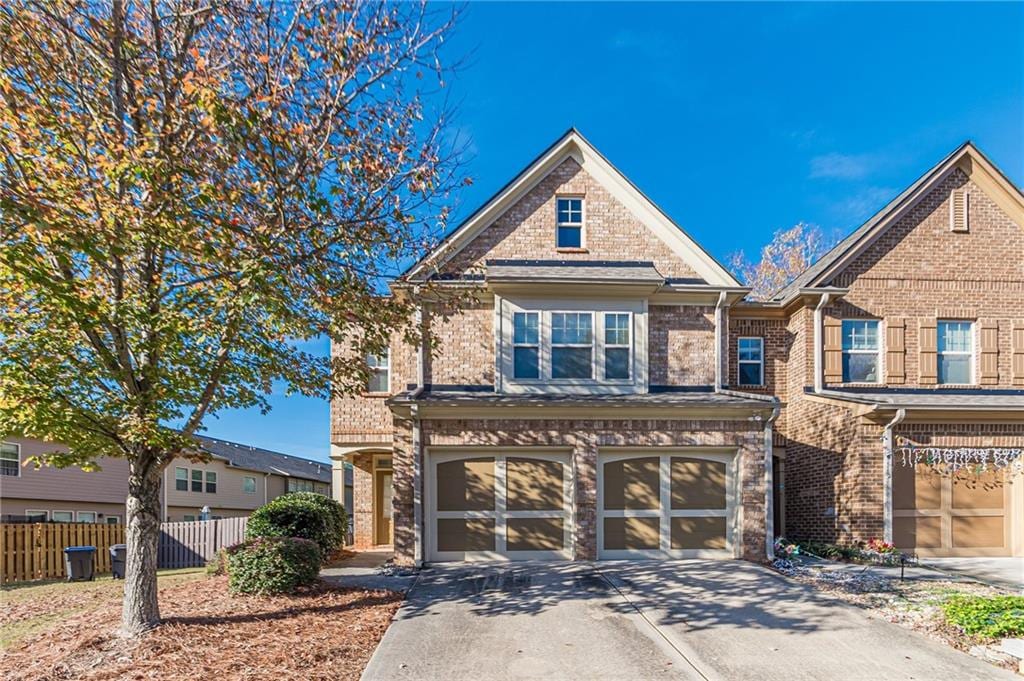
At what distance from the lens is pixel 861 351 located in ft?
45.2

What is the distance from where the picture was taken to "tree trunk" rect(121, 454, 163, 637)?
692 centimetres

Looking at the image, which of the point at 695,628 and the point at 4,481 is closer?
the point at 695,628

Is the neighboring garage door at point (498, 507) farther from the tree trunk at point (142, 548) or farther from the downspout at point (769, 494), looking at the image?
the tree trunk at point (142, 548)

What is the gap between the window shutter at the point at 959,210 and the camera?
13.9 meters

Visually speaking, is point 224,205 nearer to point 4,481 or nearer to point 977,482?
point 977,482

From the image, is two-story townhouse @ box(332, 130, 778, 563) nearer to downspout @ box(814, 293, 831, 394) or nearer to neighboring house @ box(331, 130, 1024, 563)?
neighboring house @ box(331, 130, 1024, 563)

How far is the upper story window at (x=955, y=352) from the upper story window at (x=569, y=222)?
9013 millimetres

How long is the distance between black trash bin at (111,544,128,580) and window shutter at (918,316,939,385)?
18.4 metres

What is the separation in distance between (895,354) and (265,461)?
106ft

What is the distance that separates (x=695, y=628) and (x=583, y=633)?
147cm

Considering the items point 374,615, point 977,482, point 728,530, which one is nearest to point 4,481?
point 374,615

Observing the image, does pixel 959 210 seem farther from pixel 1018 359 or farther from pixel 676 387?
pixel 676 387

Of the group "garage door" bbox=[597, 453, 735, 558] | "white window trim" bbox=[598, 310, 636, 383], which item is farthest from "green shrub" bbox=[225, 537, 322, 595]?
"white window trim" bbox=[598, 310, 636, 383]

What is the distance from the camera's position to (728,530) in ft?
38.2
